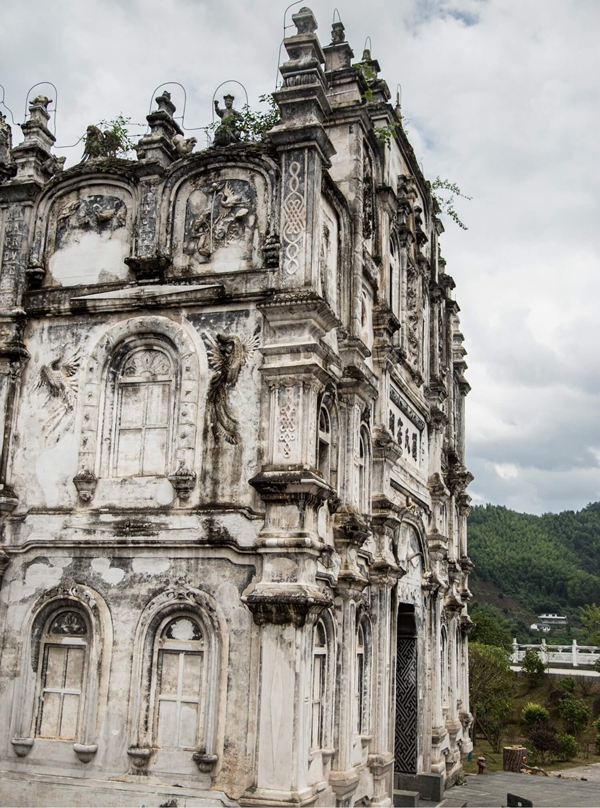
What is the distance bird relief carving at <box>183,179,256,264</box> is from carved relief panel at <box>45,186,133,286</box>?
112 centimetres

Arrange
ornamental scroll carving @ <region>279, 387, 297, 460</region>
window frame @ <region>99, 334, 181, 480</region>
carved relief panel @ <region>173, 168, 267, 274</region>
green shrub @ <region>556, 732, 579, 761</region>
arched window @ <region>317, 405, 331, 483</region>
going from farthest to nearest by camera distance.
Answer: green shrub @ <region>556, 732, 579, 761</region> < carved relief panel @ <region>173, 168, 267, 274</region> < arched window @ <region>317, 405, 331, 483</region> < window frame @ <region>99, 334, 181, 480</region> < ornamental scroll carving @ <region>279, 387, 297, 460</region>

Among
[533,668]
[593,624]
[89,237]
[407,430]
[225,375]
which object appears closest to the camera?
[225,375]

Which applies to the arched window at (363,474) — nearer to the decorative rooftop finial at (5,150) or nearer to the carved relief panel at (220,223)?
the carved relief panel at (220,223)

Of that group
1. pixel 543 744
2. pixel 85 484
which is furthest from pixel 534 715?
pixel 85 484

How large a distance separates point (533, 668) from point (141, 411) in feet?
115

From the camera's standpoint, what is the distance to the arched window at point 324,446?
44.9 ft

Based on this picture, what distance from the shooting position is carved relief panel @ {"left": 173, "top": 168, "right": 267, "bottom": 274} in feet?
45.4

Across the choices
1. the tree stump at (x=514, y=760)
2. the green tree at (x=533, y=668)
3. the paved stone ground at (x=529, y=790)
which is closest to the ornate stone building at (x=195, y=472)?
the paved stone ground at (x=529, y=790)

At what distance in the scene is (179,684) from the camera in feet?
40.5

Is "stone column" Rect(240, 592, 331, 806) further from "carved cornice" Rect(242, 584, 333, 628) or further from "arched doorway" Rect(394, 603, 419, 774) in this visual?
"arched doorway" Rect(394, 603, 419, 774)

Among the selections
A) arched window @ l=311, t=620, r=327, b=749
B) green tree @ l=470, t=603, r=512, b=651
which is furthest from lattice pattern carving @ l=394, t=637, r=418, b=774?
green tree @ l=470, t=603, r=512, b=651

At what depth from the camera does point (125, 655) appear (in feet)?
41.3

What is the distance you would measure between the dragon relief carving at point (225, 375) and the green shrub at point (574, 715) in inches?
1122

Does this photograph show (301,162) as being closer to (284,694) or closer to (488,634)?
(284,694)
